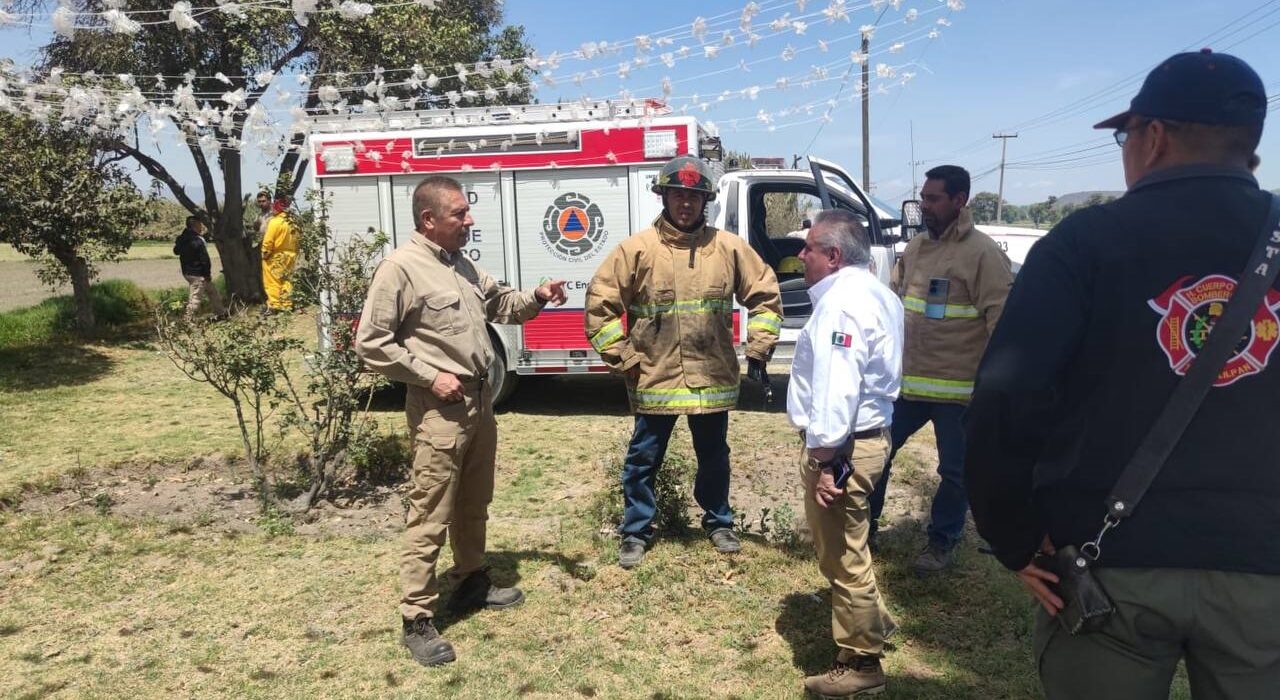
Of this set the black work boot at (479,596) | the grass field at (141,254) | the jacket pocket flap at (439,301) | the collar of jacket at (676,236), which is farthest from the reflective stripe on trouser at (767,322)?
the grass field at (141,254)

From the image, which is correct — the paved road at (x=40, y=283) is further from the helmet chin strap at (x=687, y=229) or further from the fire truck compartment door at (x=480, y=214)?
the helmet chin strap at (x=687, y=229)

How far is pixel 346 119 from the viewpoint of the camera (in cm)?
786

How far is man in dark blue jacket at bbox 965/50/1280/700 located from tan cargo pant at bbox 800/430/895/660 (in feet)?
4.57

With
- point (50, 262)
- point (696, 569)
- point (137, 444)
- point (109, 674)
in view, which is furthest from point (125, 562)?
point (50, 262)

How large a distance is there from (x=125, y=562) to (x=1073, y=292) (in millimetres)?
4838

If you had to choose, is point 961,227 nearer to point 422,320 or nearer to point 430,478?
point 422,320

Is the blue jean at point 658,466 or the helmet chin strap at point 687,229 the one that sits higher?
the helmet chin strap at point 687,229

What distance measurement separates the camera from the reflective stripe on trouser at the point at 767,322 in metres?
4.09

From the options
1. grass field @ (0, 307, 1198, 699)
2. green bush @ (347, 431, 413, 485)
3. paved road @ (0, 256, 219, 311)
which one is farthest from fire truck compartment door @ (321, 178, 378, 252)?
paved road @ (0, 256, 219, 311)

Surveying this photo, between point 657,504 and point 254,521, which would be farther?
point 254,521

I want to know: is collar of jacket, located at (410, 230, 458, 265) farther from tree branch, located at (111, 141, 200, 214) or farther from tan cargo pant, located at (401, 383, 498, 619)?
tree branch, located at (111, 141, 200, 214)

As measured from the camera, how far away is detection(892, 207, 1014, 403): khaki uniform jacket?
3930 millimetres

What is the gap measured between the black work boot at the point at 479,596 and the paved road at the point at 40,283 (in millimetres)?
16123

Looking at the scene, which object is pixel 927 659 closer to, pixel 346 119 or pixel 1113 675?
pixel 1113 675
